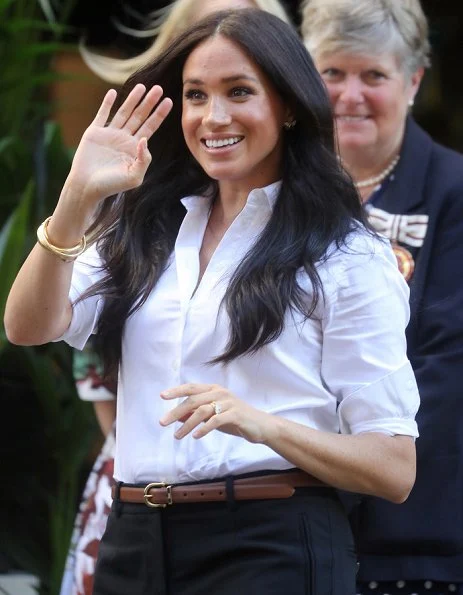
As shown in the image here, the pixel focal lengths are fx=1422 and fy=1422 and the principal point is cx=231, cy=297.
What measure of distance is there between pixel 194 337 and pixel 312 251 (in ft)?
0.83

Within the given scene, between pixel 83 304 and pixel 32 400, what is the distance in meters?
2.20

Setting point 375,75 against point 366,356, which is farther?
point 375,75

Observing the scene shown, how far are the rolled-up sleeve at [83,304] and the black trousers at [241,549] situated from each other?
0.34 metres

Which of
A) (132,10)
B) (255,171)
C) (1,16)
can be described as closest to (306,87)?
(255,171)

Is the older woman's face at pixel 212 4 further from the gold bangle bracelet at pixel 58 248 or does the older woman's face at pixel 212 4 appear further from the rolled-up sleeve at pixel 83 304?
the gold bangle bracelet at pixel 58 248

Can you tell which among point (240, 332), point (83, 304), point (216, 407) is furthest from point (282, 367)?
point (83, 304)

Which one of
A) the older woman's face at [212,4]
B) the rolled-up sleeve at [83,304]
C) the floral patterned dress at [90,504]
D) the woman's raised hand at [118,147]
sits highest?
the older woman's face at [212,4]

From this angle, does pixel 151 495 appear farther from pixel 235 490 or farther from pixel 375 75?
pixel 375 75

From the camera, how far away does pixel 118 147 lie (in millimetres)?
2451

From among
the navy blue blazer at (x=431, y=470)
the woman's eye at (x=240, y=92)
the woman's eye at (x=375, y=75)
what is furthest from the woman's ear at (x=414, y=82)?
the woman's eye at (x=240, y=92)

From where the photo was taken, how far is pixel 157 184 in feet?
9.08

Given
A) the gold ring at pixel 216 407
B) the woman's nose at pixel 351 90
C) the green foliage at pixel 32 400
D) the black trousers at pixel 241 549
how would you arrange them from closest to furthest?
the gold ring at pixel 216 407
the black trousers at pixel 241 549
the woman's nose at pixel 351 90
the green foliage at pixel 32 400

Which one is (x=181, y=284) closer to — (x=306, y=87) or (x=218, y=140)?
Result: (x=218, y=140)

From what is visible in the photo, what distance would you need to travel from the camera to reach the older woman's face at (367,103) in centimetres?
326
